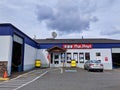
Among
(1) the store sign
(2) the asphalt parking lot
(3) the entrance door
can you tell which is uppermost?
(1) the store sign

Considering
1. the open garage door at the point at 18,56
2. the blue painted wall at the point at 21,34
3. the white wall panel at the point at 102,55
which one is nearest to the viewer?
the blue painted wall at the point at 21,34

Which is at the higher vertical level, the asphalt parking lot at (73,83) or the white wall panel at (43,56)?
the white wall panel at (43,56)

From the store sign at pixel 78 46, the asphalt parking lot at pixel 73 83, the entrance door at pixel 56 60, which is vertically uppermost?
the store sign at pixel 78 46

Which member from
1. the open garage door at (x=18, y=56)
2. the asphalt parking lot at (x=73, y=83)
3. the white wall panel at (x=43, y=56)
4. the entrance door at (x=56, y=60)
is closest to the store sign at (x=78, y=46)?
the entrance door at (x=56, y=60)

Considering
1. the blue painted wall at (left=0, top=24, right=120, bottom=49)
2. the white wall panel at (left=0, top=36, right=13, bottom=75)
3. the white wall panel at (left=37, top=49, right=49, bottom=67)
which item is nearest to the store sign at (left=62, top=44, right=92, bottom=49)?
the blue painted wall at (left=0, top=24, right=120, bottom=49)

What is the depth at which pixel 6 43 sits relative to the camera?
1844 centimetres

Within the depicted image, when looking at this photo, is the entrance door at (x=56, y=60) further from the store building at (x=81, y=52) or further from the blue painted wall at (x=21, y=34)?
the blue painted wall at (x=21, y=34)

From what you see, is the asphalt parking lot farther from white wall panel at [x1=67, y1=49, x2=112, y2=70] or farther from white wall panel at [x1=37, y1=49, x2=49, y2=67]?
white wall panel at [x1=37, y1=49, x2=49, y2=67]

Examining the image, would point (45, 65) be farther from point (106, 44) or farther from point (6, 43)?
point (6, 43)

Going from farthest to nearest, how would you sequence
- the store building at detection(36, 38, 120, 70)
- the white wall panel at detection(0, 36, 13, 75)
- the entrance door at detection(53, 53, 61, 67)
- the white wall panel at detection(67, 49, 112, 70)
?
the entrance door at detection(53, 53, 61, 67) < the store building at detection(36, 38, 120, 70) < the white wall panel at detection(67, 49, 112, 70) < the white wall panel at detection(0, 36, 13, 75)

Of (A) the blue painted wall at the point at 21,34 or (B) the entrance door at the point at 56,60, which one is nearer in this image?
(A) the blue painted wall at the point at 21,34

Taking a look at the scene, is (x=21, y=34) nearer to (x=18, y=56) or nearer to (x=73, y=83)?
(x=18, y=56)

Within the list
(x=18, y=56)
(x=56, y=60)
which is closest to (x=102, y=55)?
(x=56, y=60)

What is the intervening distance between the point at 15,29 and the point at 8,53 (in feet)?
10.4
